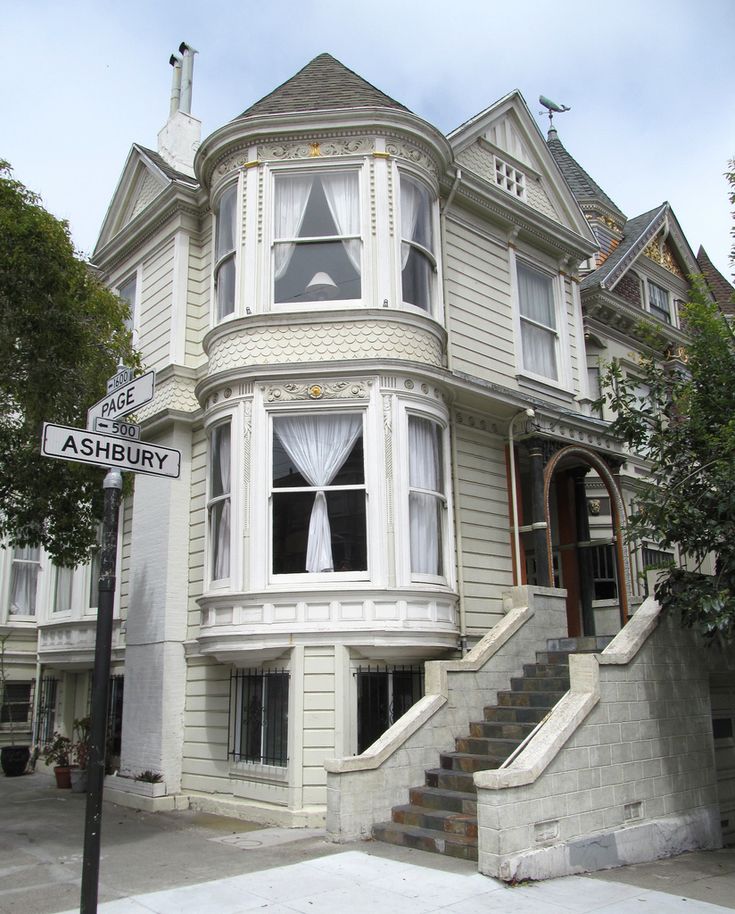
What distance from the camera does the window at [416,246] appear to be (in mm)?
13016

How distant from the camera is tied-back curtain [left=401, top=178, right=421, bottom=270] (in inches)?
513

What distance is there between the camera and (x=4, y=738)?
68.8 feet

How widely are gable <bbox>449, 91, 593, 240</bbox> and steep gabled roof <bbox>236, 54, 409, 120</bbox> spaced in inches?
80.9

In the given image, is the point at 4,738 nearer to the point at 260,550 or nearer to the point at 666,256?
the point at 260,550

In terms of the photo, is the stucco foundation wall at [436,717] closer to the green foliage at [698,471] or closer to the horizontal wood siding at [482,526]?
the horizontal wood siding at [482,526]

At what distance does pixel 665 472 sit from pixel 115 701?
9.88m

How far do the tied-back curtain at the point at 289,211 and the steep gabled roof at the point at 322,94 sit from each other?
41.4 inches

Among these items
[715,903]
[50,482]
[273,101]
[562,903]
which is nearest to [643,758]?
[715,903]

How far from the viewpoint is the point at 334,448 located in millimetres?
11883

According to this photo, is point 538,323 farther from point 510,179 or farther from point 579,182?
point 579,182

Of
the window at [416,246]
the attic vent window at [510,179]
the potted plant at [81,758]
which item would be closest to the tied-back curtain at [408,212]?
the window at [416,246]

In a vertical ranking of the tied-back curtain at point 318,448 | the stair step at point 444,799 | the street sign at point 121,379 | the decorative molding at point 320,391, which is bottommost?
the stair step at point 444,799

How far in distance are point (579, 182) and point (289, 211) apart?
12654 millimetres

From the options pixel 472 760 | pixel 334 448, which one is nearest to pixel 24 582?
pixel 334 448
